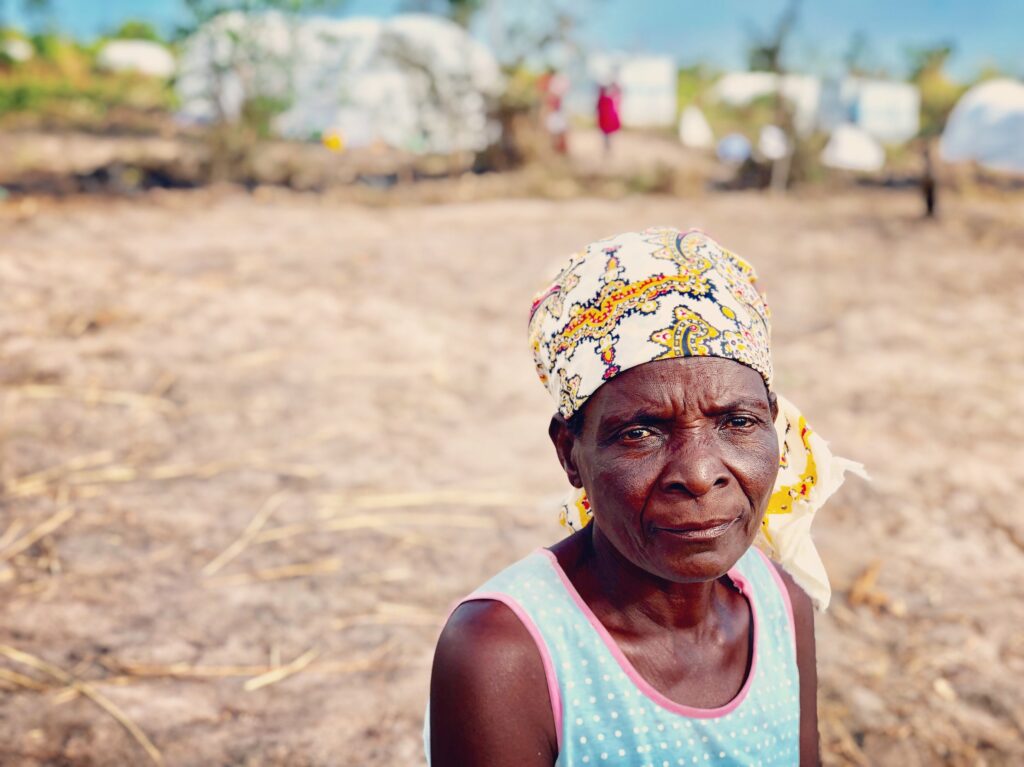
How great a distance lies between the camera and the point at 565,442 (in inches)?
57.9

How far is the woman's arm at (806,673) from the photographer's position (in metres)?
1.62

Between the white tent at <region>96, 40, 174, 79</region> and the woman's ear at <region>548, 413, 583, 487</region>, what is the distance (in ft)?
88.0

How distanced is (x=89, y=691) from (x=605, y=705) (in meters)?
1.75

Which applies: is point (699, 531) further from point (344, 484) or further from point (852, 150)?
point (852, 150)

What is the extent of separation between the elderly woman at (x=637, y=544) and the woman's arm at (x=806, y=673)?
3.6 inches

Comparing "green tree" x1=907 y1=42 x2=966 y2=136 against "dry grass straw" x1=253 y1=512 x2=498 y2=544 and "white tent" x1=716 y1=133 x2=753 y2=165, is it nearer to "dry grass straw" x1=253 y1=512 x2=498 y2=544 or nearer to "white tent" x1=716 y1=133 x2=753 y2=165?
"white tent" x1=716 y1=133 x2=753 y2=165

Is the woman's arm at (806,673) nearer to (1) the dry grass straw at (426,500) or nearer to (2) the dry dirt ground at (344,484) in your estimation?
(2) the dry dirt ground at (344,484)

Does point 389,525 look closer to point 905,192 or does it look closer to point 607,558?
point 607,558

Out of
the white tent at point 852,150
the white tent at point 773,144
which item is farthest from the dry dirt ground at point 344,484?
the white tent at point 852,150

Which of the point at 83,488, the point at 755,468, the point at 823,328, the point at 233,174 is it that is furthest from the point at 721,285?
the point at 233,174

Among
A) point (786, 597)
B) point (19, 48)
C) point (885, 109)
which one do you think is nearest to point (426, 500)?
point (786, 597)

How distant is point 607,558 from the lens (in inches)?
58.2

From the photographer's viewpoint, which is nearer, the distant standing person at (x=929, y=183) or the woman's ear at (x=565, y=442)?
the woman's ear at (x=565, y=442)

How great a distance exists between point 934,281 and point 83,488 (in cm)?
609
